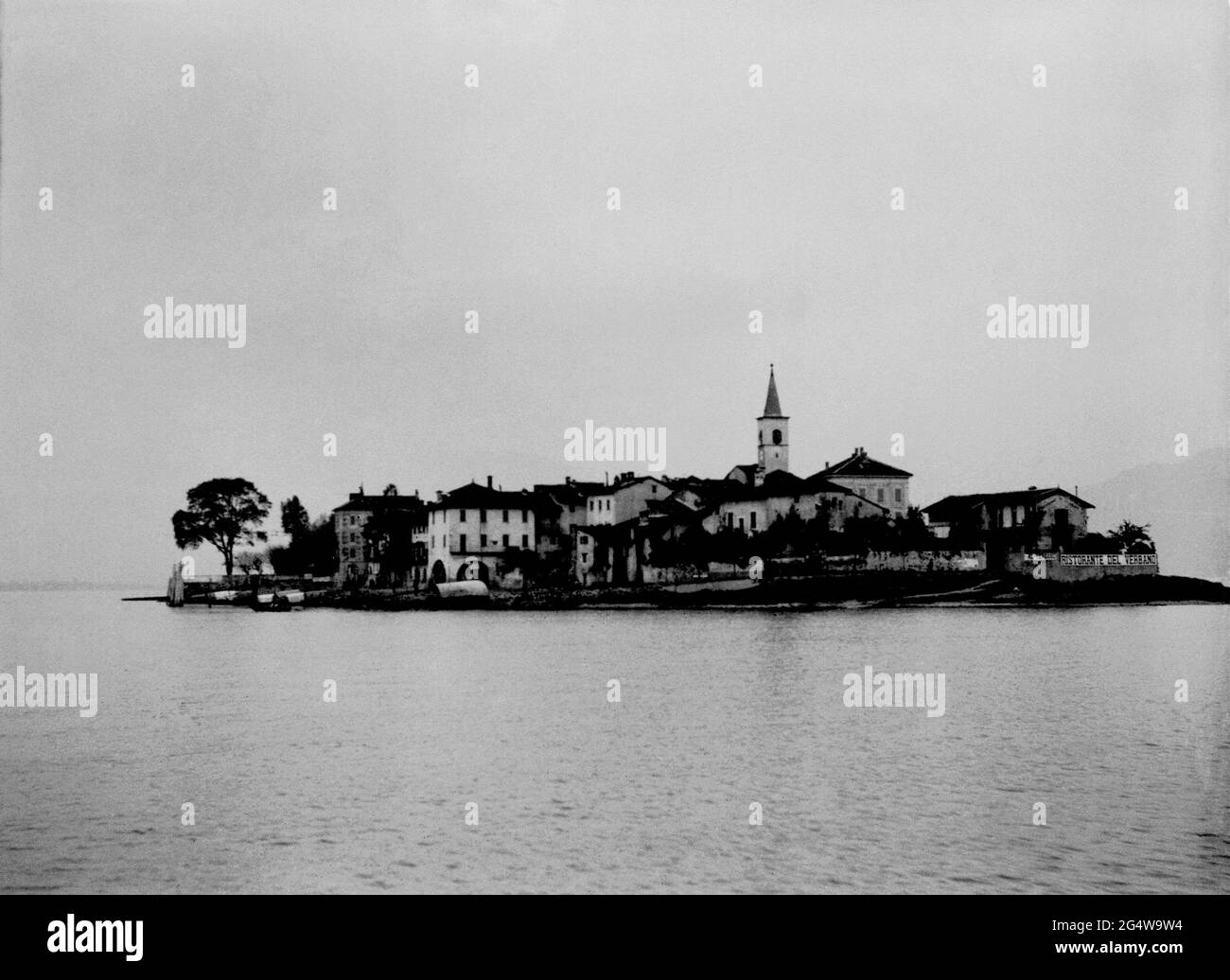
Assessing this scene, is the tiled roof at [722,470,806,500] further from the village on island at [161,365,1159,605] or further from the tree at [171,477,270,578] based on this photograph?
the tree at [171,477,270,578]

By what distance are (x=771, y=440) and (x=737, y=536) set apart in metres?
12.1

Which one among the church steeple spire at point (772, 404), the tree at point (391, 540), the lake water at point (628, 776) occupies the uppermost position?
the church steeple spire at point (772, 404)

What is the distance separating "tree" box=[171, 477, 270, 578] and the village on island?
41cm

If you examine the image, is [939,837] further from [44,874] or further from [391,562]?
[391,562]

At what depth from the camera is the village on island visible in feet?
236

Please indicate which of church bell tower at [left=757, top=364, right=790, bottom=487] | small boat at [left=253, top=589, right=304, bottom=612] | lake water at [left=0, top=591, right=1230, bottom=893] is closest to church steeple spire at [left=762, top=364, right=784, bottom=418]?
church bell tower at [left=757, top=364, right=790, bottom=487]

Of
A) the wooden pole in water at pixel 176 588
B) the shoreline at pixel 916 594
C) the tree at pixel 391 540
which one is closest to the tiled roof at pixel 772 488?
the shoreline at pixel 916 594

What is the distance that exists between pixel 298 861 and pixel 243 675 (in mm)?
23800

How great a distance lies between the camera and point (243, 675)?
39844 mm

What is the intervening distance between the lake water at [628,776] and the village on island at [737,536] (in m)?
27.2

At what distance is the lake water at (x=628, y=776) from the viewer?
16.7 meters

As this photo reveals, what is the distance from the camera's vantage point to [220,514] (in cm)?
8719
